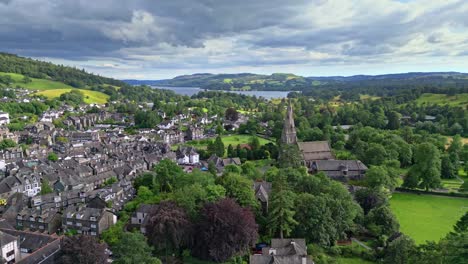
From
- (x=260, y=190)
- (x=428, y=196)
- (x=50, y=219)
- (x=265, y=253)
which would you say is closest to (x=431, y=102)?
(x=428, y=196)

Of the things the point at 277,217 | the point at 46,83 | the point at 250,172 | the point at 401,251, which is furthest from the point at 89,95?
the point at 401,251

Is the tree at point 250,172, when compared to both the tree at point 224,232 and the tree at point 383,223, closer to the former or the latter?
the tree at point 224,232

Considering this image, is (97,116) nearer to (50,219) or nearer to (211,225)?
(50,219)

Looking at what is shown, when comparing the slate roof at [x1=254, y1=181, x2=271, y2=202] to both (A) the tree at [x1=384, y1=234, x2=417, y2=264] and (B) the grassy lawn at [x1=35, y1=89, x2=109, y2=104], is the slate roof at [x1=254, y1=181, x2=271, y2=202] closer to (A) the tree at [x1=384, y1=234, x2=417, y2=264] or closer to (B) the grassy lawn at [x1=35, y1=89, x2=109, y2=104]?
(A) the tree at [x1=384, y1=234, x2=417, y2=264]

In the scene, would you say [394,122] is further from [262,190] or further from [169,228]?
[169,228]

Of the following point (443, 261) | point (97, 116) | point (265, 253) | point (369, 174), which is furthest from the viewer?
point (97, 116)

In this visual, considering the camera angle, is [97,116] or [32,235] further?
[97,116]
